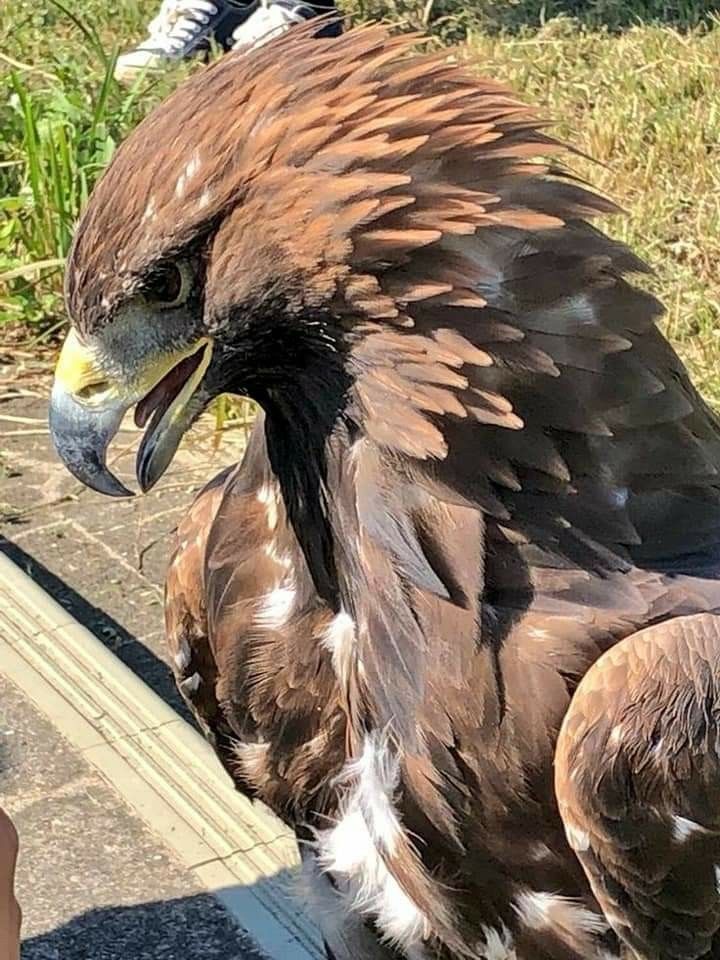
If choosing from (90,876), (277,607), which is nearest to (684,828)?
(277,607)

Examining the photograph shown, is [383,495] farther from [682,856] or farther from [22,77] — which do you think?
[22,77]

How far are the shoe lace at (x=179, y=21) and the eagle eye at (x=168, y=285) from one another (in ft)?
15.3

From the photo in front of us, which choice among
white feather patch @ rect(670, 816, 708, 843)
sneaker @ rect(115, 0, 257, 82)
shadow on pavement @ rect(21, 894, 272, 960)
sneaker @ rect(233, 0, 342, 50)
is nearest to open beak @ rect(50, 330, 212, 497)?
white feather patch @ rect(670, 816, 708, 843)

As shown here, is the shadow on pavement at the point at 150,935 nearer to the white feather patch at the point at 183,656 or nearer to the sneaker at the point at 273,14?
the white feather patch at the point at 183,656

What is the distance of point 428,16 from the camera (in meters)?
6.87

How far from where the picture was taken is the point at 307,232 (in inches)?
72.5

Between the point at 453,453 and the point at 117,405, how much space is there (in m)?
0.39

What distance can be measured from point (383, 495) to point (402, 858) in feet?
1.70

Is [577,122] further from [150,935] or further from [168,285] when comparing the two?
[168,285]

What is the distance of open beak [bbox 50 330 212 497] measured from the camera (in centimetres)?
196

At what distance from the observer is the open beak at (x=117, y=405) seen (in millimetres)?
1960

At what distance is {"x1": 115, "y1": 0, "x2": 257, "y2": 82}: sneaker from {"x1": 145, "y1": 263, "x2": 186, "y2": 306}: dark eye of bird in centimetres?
436

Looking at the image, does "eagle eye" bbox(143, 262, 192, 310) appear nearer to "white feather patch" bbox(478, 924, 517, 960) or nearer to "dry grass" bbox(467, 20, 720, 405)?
"white feather patch" bbox(478, 924, 517, 960)

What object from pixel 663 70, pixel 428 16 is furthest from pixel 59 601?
pixel 428 16
